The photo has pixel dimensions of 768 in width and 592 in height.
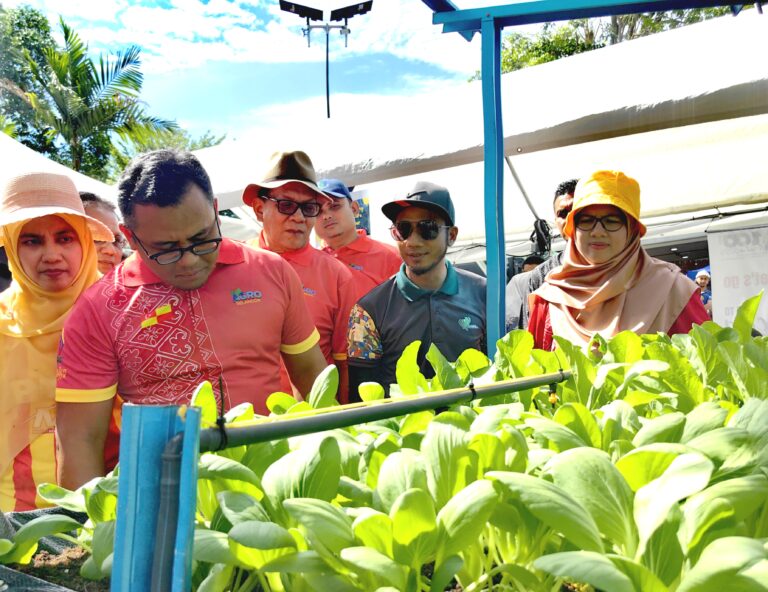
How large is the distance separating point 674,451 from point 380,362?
78.8 inches

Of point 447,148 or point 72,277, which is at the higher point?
point 447,148

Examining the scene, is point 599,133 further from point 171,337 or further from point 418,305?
point 171,337

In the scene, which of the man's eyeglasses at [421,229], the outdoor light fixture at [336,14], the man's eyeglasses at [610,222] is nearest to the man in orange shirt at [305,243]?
the man's eyeglasses at [421,229]

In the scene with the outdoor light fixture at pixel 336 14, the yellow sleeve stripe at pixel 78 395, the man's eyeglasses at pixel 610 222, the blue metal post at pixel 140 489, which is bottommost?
the yellow sleeve stripe at pixel 78 395

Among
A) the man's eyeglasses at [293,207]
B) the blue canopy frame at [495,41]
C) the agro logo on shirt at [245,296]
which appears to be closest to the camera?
the agro logo on shirt at [245,296]

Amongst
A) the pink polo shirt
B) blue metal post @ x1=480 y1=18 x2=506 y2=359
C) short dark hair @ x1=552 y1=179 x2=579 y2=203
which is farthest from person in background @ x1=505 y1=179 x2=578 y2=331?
the pink polo shirt

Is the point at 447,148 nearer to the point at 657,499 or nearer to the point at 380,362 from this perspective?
the point at 380,362

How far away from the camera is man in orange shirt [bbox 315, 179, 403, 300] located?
3.45m

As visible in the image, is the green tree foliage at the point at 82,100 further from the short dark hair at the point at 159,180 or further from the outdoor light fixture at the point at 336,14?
the short dark hair at the point at 159,180

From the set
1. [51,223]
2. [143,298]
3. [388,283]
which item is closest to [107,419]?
[143,298]

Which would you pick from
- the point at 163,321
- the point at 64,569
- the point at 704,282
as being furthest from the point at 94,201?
the point at 704,282

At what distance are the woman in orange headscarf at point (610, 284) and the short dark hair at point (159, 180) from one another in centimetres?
129

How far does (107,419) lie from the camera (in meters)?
1.83

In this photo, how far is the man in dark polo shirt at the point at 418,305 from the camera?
251 centimetres
